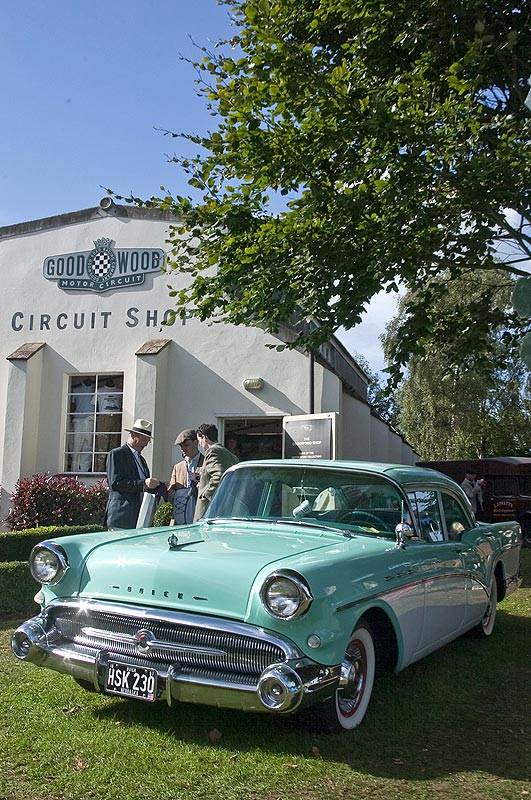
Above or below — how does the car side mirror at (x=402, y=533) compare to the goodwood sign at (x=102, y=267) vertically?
below

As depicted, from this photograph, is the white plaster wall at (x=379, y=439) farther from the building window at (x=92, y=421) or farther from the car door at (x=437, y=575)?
the car door at (x=437, y=575)

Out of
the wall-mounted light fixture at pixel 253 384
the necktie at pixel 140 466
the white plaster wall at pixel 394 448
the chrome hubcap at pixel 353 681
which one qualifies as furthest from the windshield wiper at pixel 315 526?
the white plaster wall at pixel 394 448

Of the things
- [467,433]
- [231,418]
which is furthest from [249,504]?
[467,433]

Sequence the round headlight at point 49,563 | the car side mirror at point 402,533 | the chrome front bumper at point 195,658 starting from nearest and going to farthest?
the chrome front bumper at point 195,658
the round headlight at point 49,563
the car side mirror at point 402,533

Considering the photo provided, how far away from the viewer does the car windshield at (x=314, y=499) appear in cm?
491

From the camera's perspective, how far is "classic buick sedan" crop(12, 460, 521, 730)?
3.56m

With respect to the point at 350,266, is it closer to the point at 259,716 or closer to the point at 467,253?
the point at 467,253

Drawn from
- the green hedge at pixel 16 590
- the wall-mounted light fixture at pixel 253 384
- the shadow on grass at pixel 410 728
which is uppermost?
the wall-mounted light fixture at pixel 253 384

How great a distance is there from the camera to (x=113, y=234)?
47.5 feet

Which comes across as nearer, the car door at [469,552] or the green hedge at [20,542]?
the car door at [469,552]

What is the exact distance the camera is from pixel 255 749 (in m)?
3.67

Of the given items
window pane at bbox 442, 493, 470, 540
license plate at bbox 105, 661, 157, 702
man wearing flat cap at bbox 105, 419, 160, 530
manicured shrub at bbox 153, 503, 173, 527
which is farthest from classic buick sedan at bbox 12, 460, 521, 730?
manicured shrub at bbox 153, 503, 173, 527

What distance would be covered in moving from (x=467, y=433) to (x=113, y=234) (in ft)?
64.9

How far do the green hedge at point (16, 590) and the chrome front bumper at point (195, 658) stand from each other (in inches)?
149
